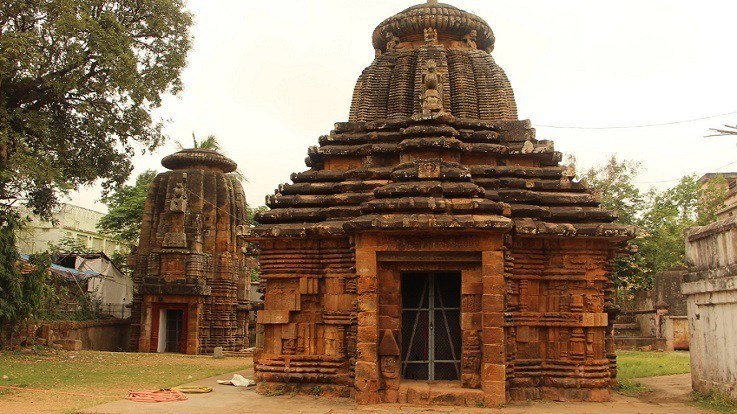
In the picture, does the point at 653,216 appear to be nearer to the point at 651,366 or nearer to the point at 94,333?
the point at 651,366

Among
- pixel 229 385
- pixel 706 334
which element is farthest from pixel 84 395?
pixel 706 334

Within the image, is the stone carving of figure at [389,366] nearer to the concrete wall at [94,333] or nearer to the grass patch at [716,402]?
the grass patch at [716,402]

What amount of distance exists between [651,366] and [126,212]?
1130 inches

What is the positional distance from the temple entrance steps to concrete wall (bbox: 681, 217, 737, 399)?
4381 millimetres

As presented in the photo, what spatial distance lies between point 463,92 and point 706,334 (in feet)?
23.0

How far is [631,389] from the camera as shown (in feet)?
43.4

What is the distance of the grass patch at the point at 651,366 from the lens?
1641 centimetres

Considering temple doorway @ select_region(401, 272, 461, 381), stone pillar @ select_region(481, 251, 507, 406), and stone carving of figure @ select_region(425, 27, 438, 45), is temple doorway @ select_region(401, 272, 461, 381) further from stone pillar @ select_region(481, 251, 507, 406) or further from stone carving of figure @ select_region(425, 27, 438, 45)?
Answer: stone carving of figure @ select_region(425, 27, 438, 45)

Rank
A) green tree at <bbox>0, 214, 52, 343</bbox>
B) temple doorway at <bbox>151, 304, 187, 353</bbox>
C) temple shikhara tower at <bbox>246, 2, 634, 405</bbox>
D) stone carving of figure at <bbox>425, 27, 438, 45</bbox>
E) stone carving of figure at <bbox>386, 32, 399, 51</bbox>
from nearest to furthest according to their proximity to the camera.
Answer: temple shikhara tower at <bbox>246, 2, 634, 405</bbox> → stone carving of figure at <bbox>425, 27, 438, 45</bbox> → stone carving of figure at <bbox>386, 32, 399, 51</bbox> → green tree at <bbox>0, 214, 52, 343</bbox> → temple doorway at <bbox>151, 304, 187, 353</bbox>

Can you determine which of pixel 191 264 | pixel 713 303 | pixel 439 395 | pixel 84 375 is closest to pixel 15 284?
pixel 84 375

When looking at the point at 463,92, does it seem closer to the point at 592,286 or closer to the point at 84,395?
the point at 592,286

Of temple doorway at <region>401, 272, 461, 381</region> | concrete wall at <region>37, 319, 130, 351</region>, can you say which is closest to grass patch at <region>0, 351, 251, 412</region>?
concrete wall at <region>37, 319, 130, 351</region>

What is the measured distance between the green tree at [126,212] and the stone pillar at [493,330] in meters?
29.3

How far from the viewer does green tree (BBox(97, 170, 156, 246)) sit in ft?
121
